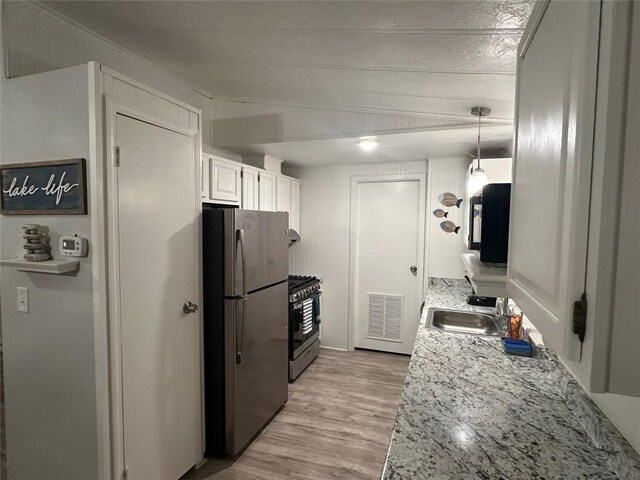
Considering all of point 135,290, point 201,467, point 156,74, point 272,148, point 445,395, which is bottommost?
point 201,467

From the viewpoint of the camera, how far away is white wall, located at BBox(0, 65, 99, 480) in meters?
1.49

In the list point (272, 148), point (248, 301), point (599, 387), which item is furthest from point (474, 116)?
point (599, 387)

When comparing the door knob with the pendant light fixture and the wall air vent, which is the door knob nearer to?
the pendant light fixture

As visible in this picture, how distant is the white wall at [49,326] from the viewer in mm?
1493

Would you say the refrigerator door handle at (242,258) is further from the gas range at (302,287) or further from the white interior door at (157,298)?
the gas range at (302,287)

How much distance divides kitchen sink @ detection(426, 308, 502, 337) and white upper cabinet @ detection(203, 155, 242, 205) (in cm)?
185

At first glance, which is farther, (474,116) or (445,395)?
(474,116)

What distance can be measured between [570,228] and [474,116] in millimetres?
2017

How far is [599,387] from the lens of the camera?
0.52 m

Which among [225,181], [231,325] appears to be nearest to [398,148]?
[225,181]

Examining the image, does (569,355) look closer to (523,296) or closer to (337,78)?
(523,296)

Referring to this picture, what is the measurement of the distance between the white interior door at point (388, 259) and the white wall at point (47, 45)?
271 cm

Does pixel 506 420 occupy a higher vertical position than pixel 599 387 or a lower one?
lower

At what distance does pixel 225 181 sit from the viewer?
2.74 meters
